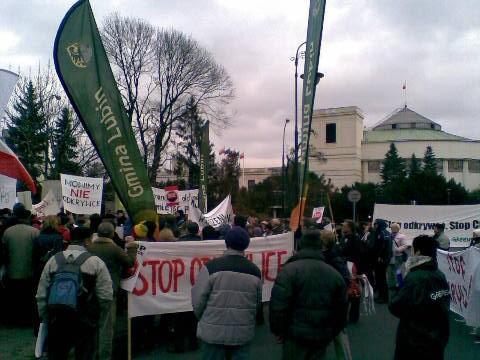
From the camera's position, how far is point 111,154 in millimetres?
7301

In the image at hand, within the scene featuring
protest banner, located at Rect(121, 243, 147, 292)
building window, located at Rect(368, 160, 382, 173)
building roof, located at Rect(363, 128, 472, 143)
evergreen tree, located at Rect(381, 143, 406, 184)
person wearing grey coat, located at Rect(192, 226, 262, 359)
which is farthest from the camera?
building roof, located at Rect(363, 128, 472, 143)

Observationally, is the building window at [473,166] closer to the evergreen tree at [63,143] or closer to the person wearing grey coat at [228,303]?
the evergreen tree at [63,143]

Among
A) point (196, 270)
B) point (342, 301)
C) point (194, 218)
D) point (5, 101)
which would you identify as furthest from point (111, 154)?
point (194, 218)

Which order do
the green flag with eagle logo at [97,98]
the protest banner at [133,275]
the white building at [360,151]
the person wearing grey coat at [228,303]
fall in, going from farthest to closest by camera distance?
the white building at [360,151]
the protest banner at [133,275]
the green flag with eagle logo at [97,98]
the person wearing grey coat at [228,303]

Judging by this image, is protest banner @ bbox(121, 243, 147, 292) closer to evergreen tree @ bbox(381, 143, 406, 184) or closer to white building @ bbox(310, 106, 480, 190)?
evergreen tree @ bbox(381, 143, 406, 184)

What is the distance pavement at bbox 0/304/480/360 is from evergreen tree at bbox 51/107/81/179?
92.0 ft

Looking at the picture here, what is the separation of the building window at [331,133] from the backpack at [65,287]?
9741cm

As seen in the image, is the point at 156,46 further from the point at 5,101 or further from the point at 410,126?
the point at 410,126

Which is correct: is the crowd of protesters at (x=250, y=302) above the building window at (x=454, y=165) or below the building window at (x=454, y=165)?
below

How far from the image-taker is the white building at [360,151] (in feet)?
329

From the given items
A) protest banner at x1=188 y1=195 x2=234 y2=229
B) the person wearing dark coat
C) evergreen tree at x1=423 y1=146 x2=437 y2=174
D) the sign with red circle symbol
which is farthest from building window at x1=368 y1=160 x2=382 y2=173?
the person wearing dark coat

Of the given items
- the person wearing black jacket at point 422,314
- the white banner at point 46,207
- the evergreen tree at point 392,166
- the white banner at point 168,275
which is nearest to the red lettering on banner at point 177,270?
the white banner at point 168,275

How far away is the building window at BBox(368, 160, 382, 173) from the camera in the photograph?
103m

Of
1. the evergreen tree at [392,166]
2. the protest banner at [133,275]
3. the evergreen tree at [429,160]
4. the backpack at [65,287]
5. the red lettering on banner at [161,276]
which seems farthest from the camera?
the evergreen tree at [429,160]
